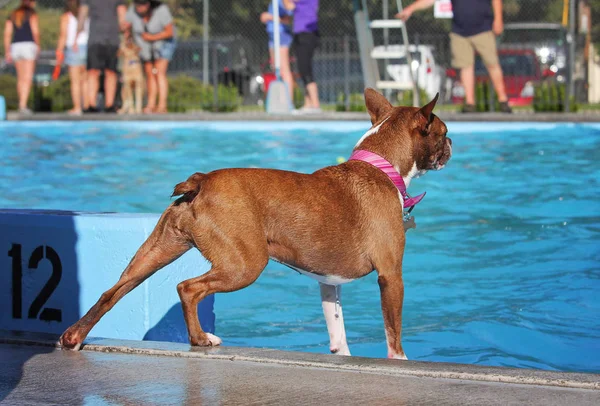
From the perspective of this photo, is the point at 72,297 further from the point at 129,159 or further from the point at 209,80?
the point at 209,80

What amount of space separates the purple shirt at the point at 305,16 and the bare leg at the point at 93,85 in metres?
4.30

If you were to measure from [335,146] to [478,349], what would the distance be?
29.6ft

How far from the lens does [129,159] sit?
47.6 feet

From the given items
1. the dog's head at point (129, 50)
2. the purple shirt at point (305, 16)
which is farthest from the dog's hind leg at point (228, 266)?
the dog's head at point (129, 50)

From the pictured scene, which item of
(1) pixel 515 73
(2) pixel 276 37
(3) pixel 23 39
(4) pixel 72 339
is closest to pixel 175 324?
(4) pixel 72 339

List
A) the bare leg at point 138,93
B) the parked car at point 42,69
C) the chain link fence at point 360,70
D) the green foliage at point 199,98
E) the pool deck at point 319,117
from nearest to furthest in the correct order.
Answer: the pool deck at point 319,117 < the bare leg at point 138,93 < the chain link fence at point 360,70 < the green foliage at point 199,98 < the parked car at point 42,69

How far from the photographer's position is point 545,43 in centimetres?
3116

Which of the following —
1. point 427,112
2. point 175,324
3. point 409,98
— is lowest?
point 175,324

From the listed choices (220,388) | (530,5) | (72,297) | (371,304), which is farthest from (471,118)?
(530,5)

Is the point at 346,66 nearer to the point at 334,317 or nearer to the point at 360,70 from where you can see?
the point at 360,70

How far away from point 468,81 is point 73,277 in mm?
12773

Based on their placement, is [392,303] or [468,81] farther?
[468,81]

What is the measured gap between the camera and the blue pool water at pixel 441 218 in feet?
22.1

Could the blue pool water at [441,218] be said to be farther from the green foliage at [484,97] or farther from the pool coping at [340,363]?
the green foliage at [484,97]
